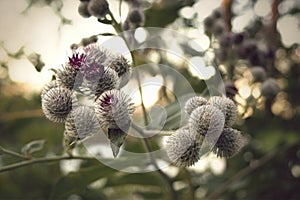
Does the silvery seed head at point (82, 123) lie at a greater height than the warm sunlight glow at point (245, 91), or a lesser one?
greater

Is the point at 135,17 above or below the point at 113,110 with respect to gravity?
above

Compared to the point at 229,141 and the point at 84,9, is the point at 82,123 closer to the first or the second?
the point at 229,141

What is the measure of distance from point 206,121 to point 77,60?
9.2 inches

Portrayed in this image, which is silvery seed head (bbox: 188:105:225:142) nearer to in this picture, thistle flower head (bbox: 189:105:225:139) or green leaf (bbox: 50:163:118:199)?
thistle flower head (bbox: 189:105:225:139)

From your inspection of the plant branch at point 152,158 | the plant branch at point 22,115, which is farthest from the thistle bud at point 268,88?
the plant branch at point 22,115

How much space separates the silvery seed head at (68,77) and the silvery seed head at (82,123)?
0.15 feet

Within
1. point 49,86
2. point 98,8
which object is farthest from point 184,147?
point 98,8

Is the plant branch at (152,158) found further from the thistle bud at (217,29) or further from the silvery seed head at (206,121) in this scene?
the thistle bud at (217,29)

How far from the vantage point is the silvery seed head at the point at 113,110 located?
820 millimetres

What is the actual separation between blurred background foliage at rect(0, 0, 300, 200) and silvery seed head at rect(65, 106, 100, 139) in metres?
0.17

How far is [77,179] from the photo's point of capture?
1.20 meters

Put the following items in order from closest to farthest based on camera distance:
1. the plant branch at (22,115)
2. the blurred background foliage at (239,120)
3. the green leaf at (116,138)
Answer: the green leaf at (116,138) < the blurred background foliage at (239,120) < the plant branch at (22,115)

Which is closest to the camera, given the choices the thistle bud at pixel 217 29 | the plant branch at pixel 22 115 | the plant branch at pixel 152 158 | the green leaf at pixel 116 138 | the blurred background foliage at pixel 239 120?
the green leaf at pixel 116 138

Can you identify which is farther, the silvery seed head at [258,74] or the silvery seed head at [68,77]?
the silvery seed head at [258,74]
